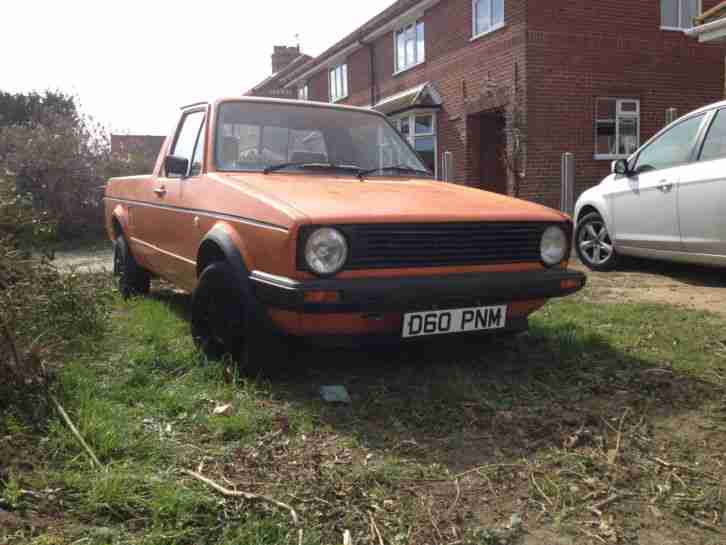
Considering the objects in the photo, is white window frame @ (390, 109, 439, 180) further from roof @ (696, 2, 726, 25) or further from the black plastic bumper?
the black plastic bumper

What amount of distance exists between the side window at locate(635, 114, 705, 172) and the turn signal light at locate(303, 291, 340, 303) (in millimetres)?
4840

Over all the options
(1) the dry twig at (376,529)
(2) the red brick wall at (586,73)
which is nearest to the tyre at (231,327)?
(1) the dry twig at (376,529)

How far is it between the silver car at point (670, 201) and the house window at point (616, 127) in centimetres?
672

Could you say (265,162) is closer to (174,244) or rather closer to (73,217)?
(174,244)

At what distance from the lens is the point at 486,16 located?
14.8 metres

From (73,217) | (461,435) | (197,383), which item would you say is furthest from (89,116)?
(461,435)

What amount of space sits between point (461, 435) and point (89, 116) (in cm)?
1467

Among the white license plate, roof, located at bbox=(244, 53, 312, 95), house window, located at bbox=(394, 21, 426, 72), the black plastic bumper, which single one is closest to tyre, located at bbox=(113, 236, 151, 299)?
the black plastic bumper

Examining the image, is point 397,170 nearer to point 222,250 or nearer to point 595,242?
point 222,250

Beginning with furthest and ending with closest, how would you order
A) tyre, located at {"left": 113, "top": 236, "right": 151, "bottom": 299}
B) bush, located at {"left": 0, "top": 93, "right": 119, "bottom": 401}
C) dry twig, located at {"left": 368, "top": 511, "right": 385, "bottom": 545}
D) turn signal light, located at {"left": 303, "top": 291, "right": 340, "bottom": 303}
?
tyre, located at {"left": 113, "top": 236, "right": 151, "bottom": 299}, bush, located at {"left": 0, "top": 93, "right": 119, "bottom": 401}, turn signal light, located at {"left": 303, "top": 291, "right": 340, "bottom": 303}, dry twig, located at {"left": 368, "top": 511, "right": 385, "bottom": 545}

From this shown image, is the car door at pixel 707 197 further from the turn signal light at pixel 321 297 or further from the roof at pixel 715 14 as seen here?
the turn signal light at pixel 321 297

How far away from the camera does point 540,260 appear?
3898 mm

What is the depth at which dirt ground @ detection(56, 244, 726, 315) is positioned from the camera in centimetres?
595

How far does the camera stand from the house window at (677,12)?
14344 mm
